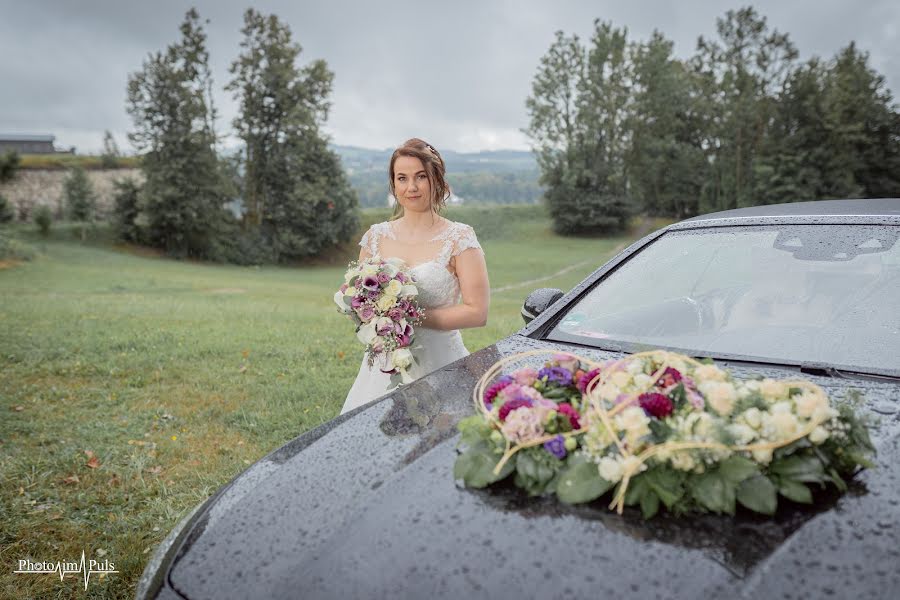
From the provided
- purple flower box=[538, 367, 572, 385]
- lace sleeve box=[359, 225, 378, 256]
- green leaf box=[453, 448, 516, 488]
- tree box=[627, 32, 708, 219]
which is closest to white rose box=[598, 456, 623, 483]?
green leaf box=[453, 448, 516, 488]

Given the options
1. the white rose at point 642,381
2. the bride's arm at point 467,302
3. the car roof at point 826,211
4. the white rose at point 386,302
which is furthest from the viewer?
the bride's arm at point 467,302

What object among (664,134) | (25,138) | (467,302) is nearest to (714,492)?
(467,302)

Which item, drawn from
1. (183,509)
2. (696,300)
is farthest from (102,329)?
(696,300)

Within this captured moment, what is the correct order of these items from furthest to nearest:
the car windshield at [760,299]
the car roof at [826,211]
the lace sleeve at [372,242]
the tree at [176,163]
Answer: the tree at [176,163]
the lace sleeve at [372,242]
the car roof at [826,211]
the car windshield at [760,299]

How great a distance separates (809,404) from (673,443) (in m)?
0.32

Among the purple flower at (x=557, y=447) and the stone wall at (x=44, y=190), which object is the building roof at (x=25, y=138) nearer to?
the stone wall at (x=44, y=190)

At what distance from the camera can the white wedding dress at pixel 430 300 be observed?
3.69m

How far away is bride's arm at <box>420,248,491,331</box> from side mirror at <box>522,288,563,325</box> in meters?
0.63

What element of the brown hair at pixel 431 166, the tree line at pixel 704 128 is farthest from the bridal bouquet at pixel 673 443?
the tree line at pixel 704 128

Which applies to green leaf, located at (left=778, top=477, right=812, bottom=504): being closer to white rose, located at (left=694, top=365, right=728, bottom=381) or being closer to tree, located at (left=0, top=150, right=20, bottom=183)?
white rose, located at (left=694, top=365, right=728, bottom=381)

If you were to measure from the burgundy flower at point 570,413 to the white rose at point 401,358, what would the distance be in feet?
5.85

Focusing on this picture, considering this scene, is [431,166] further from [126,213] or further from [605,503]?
[126,213]

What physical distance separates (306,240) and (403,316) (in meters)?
36.6

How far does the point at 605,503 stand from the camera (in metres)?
1.40
